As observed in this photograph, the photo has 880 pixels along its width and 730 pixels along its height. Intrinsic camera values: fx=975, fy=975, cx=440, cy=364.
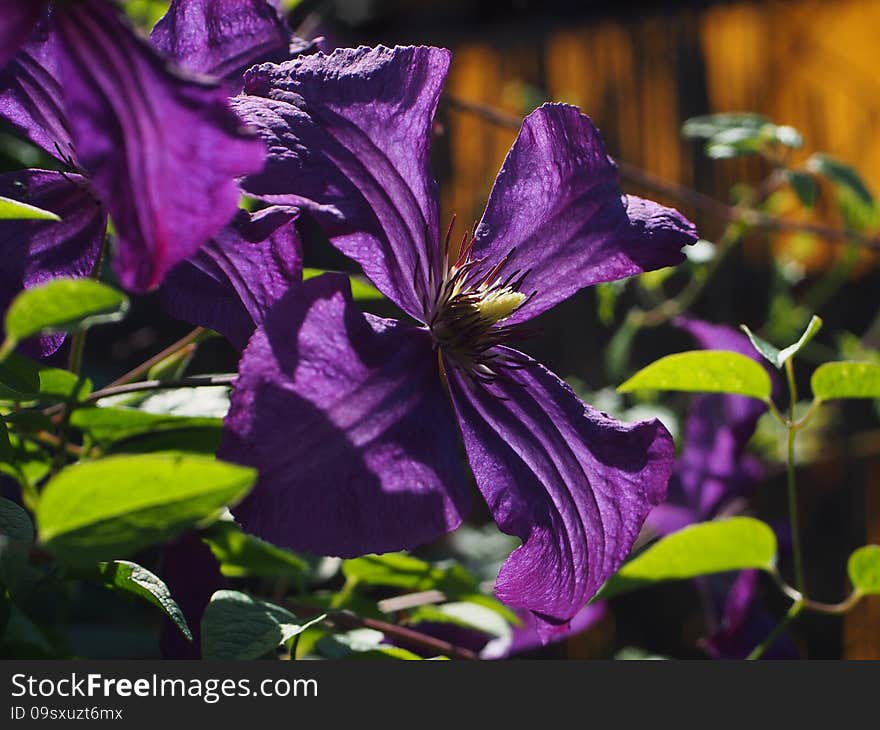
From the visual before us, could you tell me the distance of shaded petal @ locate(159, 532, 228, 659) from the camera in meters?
0.55

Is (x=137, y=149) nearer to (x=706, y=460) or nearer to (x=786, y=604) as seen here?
→ (x=706, y=460)

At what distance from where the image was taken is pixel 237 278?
0.48m

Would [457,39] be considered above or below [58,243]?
above

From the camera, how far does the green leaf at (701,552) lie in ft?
2.00

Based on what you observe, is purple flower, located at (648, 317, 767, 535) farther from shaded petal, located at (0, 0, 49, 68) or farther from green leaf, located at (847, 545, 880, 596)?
shaded petal, located at (0, 0, 49, 68)

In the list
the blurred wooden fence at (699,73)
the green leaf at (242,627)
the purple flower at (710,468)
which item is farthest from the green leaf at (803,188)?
the blurred wooden fence at (699,73)

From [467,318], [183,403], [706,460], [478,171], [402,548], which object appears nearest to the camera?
[402,548]

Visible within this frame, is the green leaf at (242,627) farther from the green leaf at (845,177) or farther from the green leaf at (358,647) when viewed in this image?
the green leaf at (845,177)

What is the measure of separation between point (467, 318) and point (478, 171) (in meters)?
2.33

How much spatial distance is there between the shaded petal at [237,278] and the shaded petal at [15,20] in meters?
0.12

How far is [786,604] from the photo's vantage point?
201 cm

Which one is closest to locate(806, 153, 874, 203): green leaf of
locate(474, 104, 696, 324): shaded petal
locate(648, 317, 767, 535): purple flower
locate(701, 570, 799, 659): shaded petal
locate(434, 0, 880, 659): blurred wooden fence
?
locate(648, 317, 767, 535): purple flower

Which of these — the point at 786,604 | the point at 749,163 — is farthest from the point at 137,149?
the point at 749,163

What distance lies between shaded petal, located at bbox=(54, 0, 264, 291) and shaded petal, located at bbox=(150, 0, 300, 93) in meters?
0.21
